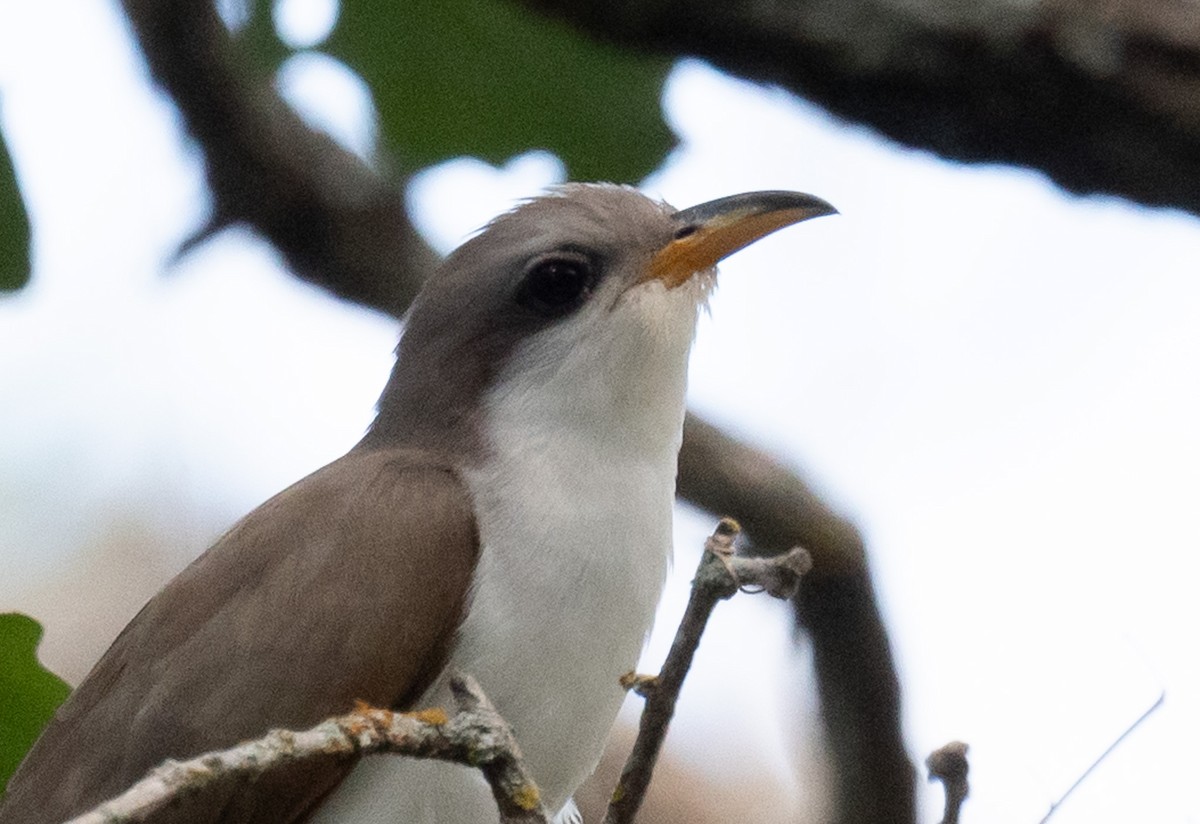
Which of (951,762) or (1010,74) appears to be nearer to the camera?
(951,762)

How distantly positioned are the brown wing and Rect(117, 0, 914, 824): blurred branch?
3.98 ft

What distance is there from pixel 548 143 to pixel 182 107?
1122 millimetres

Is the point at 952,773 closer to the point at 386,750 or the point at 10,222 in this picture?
the point at 386,750

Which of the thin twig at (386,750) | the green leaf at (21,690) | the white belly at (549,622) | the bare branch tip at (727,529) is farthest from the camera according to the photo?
the white belly at (549,622)

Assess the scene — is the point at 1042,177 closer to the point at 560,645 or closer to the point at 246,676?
the point at 560,645

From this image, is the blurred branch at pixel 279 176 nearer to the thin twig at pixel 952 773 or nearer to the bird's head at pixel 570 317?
the bird's head at pixel 570 317

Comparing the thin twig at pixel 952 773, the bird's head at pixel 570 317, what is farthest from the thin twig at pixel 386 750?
the bird's head at pixel 570 317

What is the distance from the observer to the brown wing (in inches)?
142

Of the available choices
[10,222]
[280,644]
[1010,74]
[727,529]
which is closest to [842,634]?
[1010,74]

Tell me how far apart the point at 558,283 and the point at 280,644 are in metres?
1.27

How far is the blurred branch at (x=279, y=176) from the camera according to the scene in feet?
16.7

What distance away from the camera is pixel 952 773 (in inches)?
112

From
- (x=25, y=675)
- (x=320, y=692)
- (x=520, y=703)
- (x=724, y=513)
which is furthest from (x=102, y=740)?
(x=724, y=513)

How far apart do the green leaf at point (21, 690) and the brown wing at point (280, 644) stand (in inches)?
5.3
